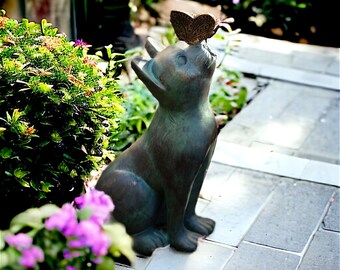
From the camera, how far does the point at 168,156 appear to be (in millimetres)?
3625

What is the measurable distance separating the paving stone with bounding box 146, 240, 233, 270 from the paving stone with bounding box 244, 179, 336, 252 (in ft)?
0.90

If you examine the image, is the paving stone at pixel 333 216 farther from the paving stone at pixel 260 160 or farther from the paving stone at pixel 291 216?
the paving stone at pixel 260 160

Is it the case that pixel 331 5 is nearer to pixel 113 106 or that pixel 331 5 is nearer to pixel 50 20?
pixel 50 20

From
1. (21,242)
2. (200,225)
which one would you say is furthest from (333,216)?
(21,242)

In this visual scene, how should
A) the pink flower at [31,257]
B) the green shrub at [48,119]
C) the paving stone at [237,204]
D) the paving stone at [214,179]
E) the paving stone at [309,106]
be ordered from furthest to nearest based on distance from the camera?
the paving stone at [309,106]
the paving stone at [214,179]
the paving stone at [237,204]
the green shrub at [48,119]
the pink flower at [31,257]

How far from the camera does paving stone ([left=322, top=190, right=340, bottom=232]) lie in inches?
172

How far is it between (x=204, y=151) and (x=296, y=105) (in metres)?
2.83

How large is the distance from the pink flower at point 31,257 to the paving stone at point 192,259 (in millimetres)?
1768

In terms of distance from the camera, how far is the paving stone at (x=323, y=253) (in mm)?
3934

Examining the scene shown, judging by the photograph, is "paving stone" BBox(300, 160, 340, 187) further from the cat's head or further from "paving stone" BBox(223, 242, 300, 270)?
the cat's head

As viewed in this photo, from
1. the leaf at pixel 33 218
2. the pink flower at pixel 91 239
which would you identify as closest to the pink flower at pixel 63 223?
the pink flower at pixel 91 239

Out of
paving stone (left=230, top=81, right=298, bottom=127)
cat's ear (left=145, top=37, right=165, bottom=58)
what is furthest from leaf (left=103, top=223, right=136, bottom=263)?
paving stone (left=230, top=81, right=298, bottom=127)

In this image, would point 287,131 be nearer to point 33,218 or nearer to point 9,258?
point 33,218

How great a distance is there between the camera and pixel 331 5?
898 centimetres
